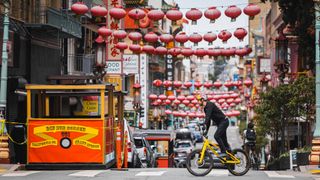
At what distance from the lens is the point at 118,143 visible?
25156 mm

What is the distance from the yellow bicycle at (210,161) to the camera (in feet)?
65.9

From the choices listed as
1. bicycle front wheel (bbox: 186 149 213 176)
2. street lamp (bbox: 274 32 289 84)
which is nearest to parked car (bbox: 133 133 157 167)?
street lamp (bbox: 274 32 289 84)

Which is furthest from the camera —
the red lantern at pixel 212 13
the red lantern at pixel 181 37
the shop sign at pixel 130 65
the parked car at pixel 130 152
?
the shop sign at pixel 130 65

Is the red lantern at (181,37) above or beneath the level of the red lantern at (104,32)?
beneath

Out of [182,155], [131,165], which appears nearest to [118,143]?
[131,165]

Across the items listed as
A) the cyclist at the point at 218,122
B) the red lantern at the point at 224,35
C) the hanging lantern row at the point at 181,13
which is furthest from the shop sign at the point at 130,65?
the cyclist at the point at 218,122

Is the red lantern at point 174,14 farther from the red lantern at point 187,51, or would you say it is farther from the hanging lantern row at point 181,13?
the red lantern at point 187,51

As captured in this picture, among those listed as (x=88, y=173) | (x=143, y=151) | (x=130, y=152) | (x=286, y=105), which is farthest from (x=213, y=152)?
(x=286, y=105)

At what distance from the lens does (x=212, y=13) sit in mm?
30500

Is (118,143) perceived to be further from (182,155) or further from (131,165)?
(182,155)

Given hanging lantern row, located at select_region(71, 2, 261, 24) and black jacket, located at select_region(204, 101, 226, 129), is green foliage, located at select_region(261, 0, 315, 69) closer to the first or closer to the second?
hanging lantern row, located at select_region(71, 2, 261, 24)

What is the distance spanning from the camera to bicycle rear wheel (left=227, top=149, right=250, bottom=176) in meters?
20.4

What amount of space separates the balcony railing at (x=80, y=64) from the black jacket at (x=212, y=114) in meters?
27.5

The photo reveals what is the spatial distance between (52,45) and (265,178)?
21.6 metres
